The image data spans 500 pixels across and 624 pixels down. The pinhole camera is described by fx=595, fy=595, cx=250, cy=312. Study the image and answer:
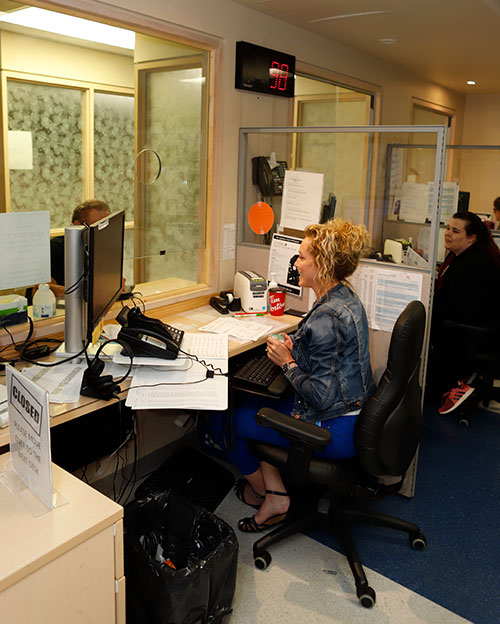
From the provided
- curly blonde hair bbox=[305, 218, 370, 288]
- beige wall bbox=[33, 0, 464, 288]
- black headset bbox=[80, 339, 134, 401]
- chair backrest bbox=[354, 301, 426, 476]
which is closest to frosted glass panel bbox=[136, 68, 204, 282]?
beige wall bbox=[33, 0, 464, 288]

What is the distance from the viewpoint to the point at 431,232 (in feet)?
7.87

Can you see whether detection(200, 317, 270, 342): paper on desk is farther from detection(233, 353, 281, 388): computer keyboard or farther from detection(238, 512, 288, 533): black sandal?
detection(238, 512, 288, 533): black sandal

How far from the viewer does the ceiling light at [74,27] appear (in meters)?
2.62

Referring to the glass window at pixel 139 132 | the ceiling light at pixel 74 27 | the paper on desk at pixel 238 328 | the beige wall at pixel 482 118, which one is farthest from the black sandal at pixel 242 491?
the beige wall at pixel 482 118

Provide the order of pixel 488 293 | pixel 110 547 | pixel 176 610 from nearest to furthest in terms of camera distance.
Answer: pixel 110 547, pixel 176 610, pixel 488 293

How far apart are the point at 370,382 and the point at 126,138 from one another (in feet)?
7.40

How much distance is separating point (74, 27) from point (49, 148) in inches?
28.8

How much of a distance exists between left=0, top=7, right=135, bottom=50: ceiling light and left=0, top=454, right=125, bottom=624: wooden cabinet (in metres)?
2.00

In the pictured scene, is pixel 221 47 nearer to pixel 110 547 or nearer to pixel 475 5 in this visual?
pixel 475 5

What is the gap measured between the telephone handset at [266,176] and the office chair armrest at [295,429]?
A: 1.43 metres

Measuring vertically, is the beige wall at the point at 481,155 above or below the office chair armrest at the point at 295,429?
above

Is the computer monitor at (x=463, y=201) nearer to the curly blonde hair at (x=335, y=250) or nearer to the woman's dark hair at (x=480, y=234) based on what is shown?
the woman's dark hair at (x=480, y=234)

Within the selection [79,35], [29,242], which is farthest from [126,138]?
[29,242]

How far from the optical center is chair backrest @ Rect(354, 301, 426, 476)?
6.31 ft
